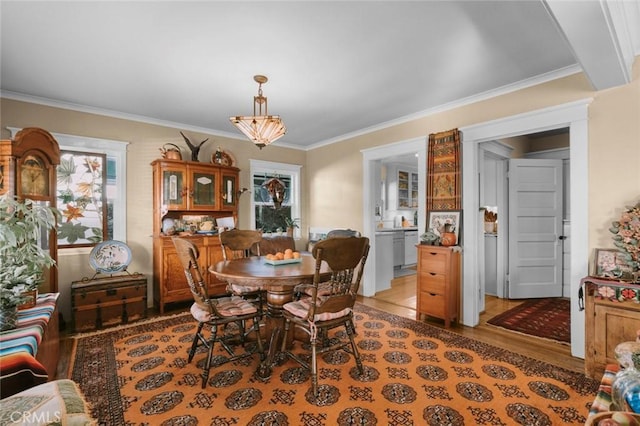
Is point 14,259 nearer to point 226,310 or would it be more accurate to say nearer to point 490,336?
point 226,310

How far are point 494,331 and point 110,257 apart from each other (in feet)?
15.4

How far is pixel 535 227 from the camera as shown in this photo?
4.63 metres

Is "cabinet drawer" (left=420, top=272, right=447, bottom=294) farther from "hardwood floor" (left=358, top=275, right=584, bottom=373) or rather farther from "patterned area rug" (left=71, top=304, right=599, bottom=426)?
"patterned area rug" (left=71, top=304, right=599, bottom=426)

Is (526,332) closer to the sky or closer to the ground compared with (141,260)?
closer to the ground

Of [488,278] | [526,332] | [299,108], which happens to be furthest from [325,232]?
[526,332]

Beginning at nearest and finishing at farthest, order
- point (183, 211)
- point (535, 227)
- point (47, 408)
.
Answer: point (47, 408) < point (183, 211) < point (535, 227)

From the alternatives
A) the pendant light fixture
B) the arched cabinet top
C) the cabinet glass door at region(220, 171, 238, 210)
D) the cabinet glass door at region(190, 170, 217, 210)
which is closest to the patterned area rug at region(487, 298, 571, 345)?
the pendant light fixture

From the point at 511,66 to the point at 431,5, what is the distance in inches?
51.9

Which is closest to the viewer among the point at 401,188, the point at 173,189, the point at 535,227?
the point at 173,189

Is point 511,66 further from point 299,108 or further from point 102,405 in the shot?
point 102,405

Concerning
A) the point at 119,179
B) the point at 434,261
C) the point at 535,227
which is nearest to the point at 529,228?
the point at 535,227

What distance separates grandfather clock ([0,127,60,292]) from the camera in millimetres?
2746

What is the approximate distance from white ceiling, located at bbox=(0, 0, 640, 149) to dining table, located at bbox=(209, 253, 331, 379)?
183 cm

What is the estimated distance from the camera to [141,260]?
13.7ft
